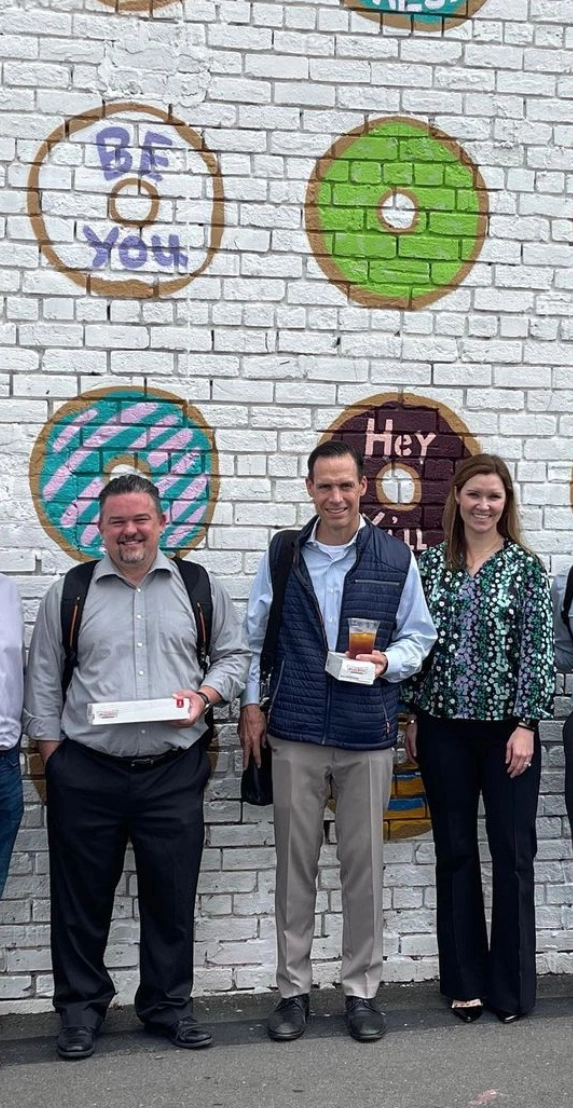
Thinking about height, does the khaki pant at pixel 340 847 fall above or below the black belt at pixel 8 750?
below

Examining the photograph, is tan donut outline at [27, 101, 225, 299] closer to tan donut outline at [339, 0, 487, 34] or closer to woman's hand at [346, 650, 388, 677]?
tan donut outline at [339, 0, 487, 34]

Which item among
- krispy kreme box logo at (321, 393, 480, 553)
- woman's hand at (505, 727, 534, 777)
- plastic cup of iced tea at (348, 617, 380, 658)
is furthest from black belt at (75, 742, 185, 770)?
krispy kreme box logo at (321, 393, 480, 553)

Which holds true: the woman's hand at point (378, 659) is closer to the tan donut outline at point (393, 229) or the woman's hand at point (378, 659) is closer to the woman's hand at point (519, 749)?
the woman's hand at point (519, 749)

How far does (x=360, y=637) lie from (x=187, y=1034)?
1385mm

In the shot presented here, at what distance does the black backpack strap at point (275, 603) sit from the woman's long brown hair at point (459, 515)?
55cm

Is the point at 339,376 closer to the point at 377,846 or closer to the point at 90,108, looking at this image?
Result: the point at 90,108

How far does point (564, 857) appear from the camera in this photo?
468 cm

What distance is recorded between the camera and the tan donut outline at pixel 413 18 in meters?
4.51

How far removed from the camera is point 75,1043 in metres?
3.86

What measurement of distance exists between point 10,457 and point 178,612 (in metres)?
0.89

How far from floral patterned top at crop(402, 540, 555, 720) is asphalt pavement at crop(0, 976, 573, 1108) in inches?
41.5

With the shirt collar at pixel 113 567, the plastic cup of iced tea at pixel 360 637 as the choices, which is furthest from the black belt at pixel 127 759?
the plastic cup of iced tea at pixel 360 637

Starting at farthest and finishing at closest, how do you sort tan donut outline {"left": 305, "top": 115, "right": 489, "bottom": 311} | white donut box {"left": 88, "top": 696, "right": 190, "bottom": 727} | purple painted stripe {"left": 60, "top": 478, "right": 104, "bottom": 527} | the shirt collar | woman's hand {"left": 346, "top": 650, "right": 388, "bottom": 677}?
tan donut outline {"left": 305, "top": 115, "right": 489, "bottom": 311}
purple painted stripe {"left": 60, "top": 478, "right": 104, "bottom": 527}
the shirt collar
woman's hand {"left": 346, "top": 650, "right": 388, "bottom": 677}
white donut box {"left": 88, "top": 696, "right": 190, "bottom": 727}

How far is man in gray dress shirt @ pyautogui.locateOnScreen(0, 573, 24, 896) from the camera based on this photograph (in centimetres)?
382
